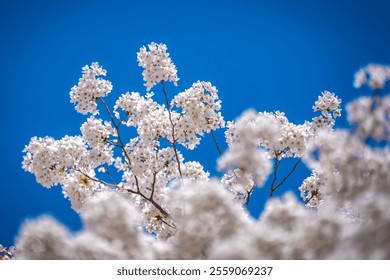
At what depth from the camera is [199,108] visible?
803cm

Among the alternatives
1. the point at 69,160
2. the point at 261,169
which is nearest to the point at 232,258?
the point at 261,169

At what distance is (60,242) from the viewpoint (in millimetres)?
2613

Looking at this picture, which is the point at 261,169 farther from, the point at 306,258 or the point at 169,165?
the point at 169,165

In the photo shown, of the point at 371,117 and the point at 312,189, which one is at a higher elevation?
the point at 312,189

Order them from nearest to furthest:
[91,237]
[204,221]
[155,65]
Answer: [91,237], [204,221], [155,65]

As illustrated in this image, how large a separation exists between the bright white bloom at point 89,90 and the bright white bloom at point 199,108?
1.94m

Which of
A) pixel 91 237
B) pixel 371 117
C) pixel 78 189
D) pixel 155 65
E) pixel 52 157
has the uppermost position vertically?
pixel 155 65

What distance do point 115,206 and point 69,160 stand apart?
229 inches

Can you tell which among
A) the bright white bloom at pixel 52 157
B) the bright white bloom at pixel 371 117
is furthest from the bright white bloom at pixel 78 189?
the bright white bloom at pixel 371 117

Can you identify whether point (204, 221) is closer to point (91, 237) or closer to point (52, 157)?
point (91, 237)

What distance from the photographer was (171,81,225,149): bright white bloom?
8047mm

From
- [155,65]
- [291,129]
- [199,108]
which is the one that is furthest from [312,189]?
[155,65]

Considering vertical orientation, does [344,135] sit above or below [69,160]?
below

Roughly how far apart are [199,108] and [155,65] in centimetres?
163
